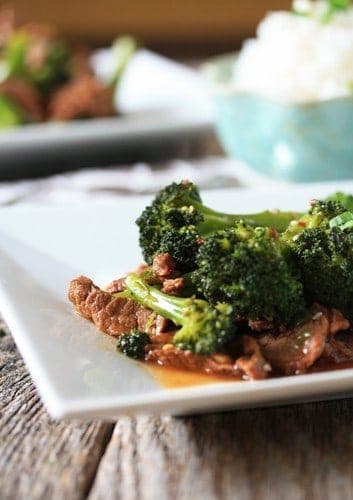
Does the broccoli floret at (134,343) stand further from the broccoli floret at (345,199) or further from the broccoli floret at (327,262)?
the broccoli floret at (345,199)

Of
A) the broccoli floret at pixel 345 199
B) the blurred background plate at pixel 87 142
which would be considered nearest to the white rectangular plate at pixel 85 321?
the broccoli floret at pixel 345 199

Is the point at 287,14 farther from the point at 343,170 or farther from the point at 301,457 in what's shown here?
the point at 301,457

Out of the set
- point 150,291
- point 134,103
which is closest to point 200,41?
point 134,103

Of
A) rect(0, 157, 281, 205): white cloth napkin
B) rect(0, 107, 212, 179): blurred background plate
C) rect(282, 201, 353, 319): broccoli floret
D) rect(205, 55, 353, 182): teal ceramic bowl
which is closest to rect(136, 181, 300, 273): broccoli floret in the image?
rect(282, 201, 353, 319): broccoli floret

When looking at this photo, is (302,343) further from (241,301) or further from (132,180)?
(132,180)

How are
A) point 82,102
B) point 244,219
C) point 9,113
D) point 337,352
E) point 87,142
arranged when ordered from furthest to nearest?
point 82,102 → point 9,113 → point 87,142 → point 244,219 → point 337,352

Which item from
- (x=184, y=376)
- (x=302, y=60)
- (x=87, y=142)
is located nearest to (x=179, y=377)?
(x=184, y=376)
